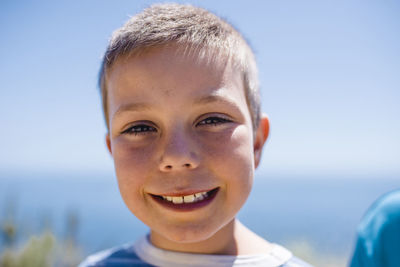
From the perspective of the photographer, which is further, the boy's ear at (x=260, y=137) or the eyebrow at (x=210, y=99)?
the boy's ear at (x=260, y=137)

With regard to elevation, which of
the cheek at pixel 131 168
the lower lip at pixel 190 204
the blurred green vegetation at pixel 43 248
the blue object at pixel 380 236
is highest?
the cheek at pixel 131 168

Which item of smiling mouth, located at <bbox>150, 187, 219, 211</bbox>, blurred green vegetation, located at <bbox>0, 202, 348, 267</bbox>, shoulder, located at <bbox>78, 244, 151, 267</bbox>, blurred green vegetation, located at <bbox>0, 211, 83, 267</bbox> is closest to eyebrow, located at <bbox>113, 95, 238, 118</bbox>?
smiling mouth, located at <bbox>150, 187, 219, 211</bbox>

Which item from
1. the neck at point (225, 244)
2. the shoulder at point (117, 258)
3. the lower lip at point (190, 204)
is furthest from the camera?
the shoulder at point (117, 258)

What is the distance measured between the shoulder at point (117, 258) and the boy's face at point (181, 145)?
0.35 m

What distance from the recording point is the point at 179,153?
1179mm

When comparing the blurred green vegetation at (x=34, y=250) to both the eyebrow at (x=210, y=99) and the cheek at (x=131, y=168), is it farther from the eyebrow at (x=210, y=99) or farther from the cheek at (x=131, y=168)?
the eyebrow at (x=210, y=99)

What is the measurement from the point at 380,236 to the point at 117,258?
45.6 inches

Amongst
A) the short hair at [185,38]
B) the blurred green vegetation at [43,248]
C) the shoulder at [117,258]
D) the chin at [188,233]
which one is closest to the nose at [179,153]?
the chin at [188,233]

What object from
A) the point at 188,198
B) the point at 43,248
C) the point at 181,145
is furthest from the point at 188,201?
the point at 43,248

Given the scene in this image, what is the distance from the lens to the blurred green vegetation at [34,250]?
15.9ft

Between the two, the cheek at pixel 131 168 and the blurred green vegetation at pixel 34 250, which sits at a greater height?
the cheek at pixel 131 168

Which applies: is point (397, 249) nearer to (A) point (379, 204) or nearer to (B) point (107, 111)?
(A) point (379, 204)

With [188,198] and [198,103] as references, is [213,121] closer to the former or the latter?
[198,103]

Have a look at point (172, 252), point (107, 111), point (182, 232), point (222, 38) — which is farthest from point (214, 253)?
point (222, 38)
